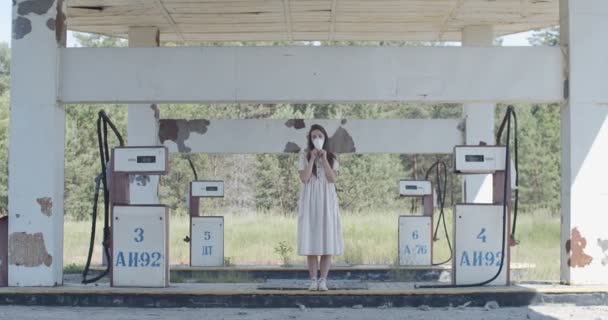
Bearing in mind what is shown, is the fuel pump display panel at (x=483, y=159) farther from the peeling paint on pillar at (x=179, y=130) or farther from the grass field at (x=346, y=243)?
the peeling paint on pillar at (x=179, y=130)

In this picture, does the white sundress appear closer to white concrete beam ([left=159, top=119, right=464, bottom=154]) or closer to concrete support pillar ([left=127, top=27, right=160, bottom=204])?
white concrete beam ([left=159, top=119, right=464, bottom=154])

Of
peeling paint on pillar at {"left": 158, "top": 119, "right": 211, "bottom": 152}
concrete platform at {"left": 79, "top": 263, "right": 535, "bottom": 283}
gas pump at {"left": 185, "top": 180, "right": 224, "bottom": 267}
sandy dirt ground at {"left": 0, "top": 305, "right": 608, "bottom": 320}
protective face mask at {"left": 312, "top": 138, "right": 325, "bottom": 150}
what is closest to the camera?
sandy dirt ground at {"left": 0, "top": 305, "right": 608, "bottom": 320}

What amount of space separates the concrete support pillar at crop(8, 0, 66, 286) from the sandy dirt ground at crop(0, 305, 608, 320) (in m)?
Answer: 0.88

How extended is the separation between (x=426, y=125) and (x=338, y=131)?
4.64 ft

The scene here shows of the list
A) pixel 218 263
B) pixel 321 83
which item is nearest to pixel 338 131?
pixel 218 263

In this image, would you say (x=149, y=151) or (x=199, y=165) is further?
(x=199, y=165)

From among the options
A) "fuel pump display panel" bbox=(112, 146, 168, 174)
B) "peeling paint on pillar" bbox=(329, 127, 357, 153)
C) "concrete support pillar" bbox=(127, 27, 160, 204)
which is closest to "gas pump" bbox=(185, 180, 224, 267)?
"concrete support pillar" bbox=(127, 27, 160, 204)

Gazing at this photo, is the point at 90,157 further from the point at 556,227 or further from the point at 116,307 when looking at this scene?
the point at 116,307

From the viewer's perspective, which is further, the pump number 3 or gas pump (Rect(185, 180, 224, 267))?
gas pump (Rect(185, 180, 224, 267))

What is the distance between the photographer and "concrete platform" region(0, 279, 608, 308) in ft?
33.4

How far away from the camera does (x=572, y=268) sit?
10961 millimetres

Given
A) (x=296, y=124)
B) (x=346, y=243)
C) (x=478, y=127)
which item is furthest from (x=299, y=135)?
(x=346, y=243)

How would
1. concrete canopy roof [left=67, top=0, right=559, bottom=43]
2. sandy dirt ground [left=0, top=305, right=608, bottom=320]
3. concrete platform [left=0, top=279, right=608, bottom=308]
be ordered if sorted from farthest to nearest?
1. concrete canopy roof [left=67, top=0, right=559, bottom=43]
2. concrete platform [left=0, top=279, right=608, bottom=308]
3. sandy dirt ground [left=0, top=305, right=608, bottom=320]

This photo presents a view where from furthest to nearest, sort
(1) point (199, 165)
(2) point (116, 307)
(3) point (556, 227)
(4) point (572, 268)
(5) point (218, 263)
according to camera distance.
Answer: (1) point (199, 165), (3) point (556, 227), (5) point (218, 263), (4) point (572, 268), (2) point (116, 307)
